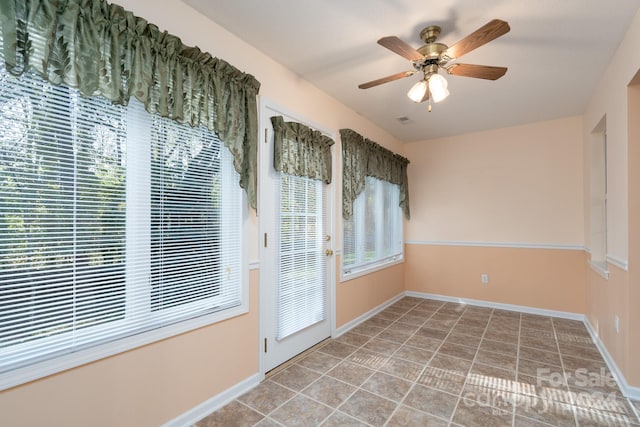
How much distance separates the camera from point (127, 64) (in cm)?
156

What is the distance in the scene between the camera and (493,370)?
8.56 feet

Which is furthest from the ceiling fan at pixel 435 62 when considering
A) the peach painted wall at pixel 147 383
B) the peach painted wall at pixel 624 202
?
the peach painted wall at pixel 147 383

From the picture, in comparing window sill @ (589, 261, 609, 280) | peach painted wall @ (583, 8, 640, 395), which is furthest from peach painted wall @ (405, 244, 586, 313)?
peach painted wall @ (583, 8, 640, 395)

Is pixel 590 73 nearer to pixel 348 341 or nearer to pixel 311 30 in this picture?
pixel 311 30

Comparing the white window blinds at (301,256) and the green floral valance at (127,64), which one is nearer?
the green floral valance at (127,64)

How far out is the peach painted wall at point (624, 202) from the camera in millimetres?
2178

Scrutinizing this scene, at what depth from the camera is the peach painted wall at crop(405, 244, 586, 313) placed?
395 centimetres

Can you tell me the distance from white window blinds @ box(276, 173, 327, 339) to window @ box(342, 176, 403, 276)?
526mm

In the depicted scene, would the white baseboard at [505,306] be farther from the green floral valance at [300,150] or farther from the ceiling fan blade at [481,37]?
the ceiling fan blade at [481,37]

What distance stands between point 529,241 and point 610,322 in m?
1.67

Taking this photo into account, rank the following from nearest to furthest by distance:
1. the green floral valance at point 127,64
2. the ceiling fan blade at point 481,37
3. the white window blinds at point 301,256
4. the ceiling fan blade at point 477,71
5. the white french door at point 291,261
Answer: the green floral valance at point 127,64 → the ceiling fan blade at point 481,37 → the ceiling fan blade at point 477,71 → the white french door at point 291,261 → the white window blinds at point 301,256

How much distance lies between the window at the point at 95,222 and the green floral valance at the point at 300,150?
0.62 m

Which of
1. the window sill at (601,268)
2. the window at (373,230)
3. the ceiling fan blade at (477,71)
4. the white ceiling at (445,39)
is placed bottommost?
the window sill at (601,268)

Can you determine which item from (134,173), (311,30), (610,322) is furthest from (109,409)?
(610,322)
